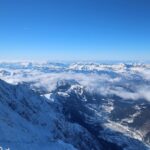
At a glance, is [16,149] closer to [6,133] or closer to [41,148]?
[41,148]

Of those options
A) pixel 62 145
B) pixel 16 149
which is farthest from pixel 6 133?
pixel 16 149

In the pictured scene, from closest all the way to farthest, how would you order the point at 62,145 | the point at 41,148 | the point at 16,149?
1. the point at 16,149
2. the point at 41,148
3. the point at 62,145

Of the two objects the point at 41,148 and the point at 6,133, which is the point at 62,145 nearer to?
the point at 41,148

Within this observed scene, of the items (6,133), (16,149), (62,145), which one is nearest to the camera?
(16,149)

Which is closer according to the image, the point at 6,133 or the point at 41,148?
the point at 41,148

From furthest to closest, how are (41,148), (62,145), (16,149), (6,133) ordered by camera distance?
(6,133), (62,145), (41,148), (16,149)

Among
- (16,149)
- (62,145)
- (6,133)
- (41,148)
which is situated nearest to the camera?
(16,149)

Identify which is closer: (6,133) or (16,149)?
(16,149)

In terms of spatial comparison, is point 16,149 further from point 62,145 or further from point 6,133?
point 6,133
